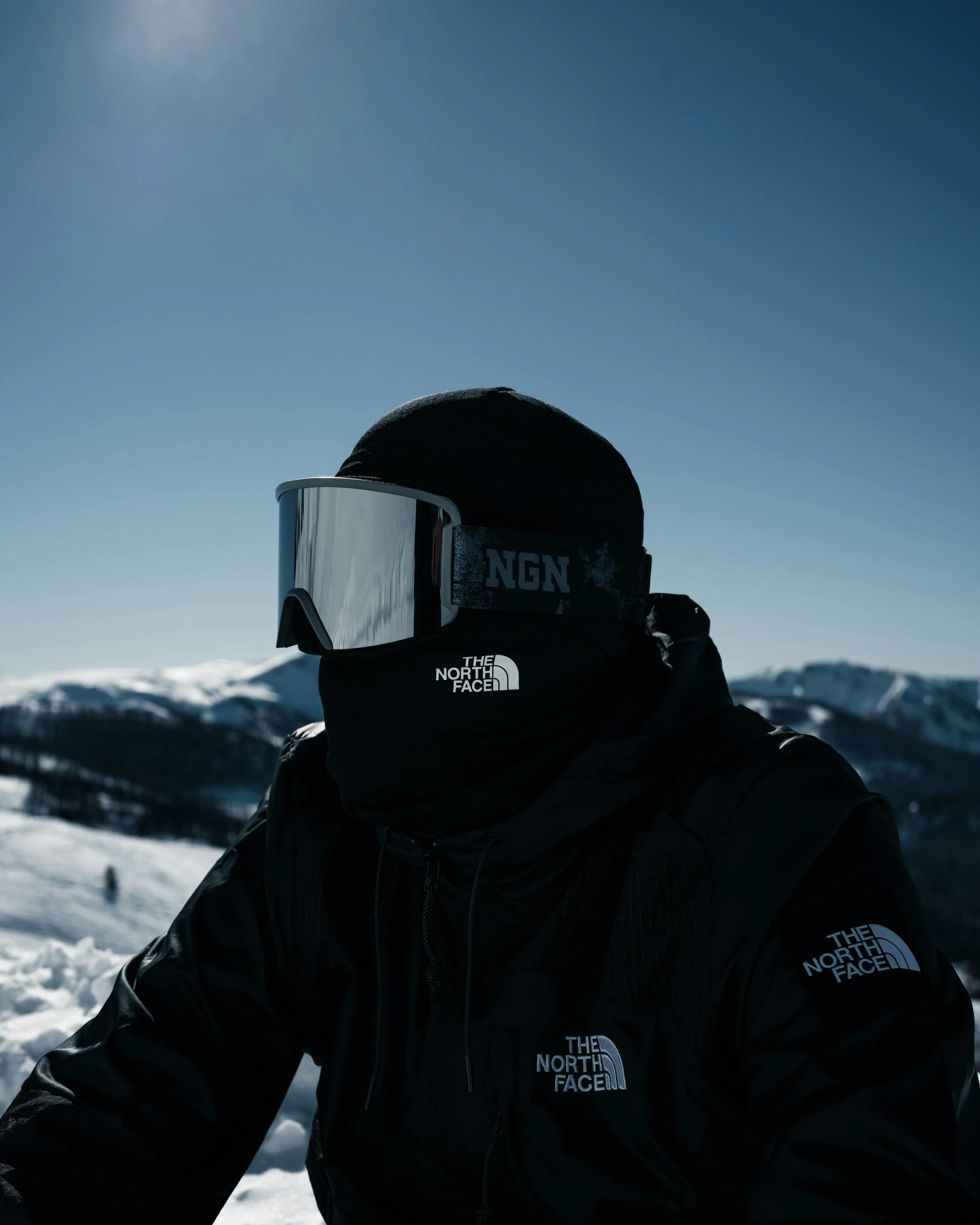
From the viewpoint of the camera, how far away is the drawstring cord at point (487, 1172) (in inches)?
52.2

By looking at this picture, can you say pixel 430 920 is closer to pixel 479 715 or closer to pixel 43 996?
pixel 479 715

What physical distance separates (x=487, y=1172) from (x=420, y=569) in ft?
3.50

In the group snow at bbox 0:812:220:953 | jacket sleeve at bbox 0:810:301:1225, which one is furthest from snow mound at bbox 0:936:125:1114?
jacket sleeve at bbox 0:810:301:1225

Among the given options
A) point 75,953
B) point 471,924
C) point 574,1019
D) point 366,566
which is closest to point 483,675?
point 366,566

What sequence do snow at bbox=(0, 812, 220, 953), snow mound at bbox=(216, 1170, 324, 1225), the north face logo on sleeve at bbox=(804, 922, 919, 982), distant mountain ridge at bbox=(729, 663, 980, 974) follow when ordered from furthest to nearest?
distant mountain ridge at bbox=(729, 663, 980, 974) → snow at bbox=(0, 812, 220, 953) → snow mound at bbox=(216, 1170, 324, 1225) → the north face logo on sleeve at bbox=(804, 922, 919, 982)

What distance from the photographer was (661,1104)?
4.10 ft

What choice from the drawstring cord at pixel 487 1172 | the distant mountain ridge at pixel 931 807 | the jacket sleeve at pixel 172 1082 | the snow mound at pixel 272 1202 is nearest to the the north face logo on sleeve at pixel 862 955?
→ the drawstring cord at pixel 487 1172

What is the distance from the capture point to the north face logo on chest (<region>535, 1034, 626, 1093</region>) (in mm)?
1285

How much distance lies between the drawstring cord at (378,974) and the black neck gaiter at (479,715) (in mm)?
103

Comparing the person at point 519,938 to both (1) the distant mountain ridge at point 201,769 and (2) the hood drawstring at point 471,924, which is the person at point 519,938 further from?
(1) the distant mountain ridge at point 201,769

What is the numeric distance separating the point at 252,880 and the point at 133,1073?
414mm

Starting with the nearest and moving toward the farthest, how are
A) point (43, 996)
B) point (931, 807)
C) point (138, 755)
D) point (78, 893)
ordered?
point (43, 996), point (78, 893), point (138, 755), point (931, 807)

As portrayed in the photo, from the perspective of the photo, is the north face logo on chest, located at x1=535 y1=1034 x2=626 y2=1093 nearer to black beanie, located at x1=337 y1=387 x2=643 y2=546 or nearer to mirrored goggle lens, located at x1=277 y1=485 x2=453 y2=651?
mirrored goggle lens, located at x1=277 y1=485 x2=453 y2=651

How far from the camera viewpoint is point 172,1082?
1.59 meters
